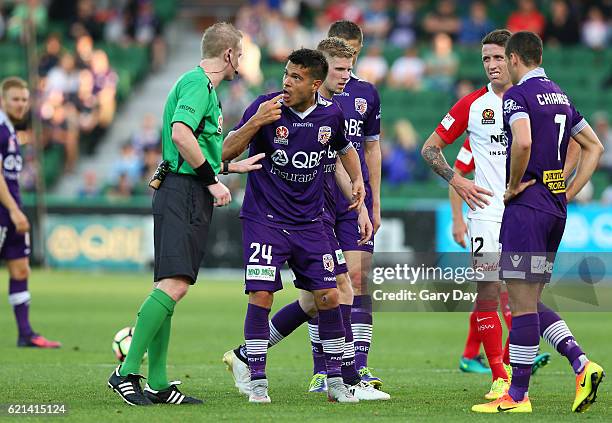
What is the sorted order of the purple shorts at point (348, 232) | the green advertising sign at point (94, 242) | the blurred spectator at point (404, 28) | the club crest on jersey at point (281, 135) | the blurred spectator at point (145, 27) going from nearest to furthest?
the club crest on jersey at point (281, 135) < the purple shorts at point (348, 232) < the green advertising sign at point (94, 242) < the blurred spectator at point (404, 28) < the blurred spectator at point (145, 27)

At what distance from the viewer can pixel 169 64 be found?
31891mm

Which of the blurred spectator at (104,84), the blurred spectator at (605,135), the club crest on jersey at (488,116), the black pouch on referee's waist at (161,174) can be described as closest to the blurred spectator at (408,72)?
the blurred spectator at (605,135)

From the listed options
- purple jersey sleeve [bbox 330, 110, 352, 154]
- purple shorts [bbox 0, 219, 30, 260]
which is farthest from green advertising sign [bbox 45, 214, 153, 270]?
purple jersey sleeve [bbox 330, 110, 352, 154]

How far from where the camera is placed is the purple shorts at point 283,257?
802 centimetres

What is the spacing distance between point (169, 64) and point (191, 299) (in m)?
14.5

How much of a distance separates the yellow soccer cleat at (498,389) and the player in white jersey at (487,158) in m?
0.09

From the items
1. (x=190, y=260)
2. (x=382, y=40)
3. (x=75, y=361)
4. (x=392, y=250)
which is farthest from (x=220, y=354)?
(x=382, y=40)

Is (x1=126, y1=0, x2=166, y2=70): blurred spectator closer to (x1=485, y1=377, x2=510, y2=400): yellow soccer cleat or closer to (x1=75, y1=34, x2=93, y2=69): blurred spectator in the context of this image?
(x1=75, y1=34, x2=93, y2=69): blurred spectator

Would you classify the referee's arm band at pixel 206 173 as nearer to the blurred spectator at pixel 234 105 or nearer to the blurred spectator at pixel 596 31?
the blurred spectator at pixel 234 105

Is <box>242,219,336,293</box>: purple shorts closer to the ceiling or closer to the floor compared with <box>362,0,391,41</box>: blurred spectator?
closer to the floor

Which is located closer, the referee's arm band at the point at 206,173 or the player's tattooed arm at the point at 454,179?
the referee's arm band at the point at 206,173

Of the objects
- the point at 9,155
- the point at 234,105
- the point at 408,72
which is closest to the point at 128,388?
the point at 9,155

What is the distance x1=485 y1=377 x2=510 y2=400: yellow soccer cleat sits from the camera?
28.1 ft

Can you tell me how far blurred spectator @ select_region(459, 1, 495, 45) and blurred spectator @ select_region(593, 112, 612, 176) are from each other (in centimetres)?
398
